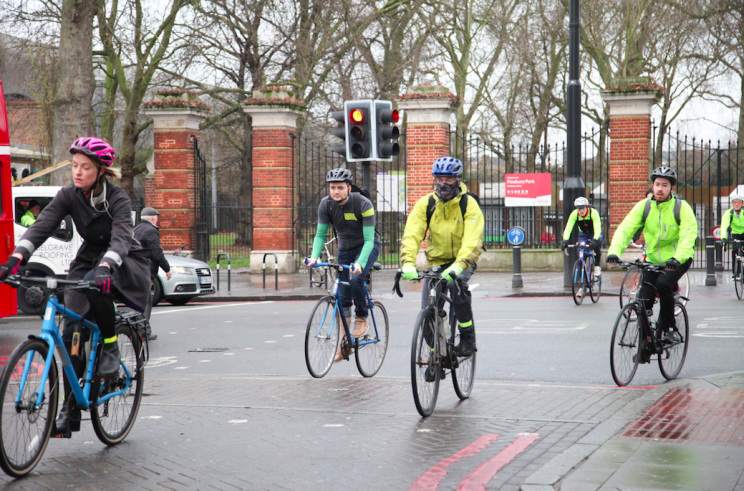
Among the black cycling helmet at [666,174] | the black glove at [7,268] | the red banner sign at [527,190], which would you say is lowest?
the black glove at [7,268]

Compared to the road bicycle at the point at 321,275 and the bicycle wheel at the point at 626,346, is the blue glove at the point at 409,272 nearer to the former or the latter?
the bicycle wheel at the point at 626,346

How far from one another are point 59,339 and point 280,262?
1582 centimetres

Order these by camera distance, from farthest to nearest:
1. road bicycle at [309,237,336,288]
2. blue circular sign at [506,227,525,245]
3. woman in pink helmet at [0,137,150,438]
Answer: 1. road bicycle at [309,237,336,288]
2. blue circular sign at [506,227,525,245]
3. woman in pink helmet at [0,137,150,438]

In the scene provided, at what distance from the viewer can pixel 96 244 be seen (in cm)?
513

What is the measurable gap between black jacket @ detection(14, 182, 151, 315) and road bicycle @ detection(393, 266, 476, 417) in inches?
72.1

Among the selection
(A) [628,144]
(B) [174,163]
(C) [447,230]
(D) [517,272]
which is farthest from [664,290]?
(B) [174,163]

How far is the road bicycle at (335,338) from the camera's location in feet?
24.1

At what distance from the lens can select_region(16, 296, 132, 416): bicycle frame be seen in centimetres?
446

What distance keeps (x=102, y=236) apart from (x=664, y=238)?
497 cm

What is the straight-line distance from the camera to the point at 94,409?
16.1 ft

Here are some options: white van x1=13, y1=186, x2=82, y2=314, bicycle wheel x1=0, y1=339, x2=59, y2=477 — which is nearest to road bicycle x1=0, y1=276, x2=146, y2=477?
bicycle wheel x1=0, y1=339, x2=59, y2=477

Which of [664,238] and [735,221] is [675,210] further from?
[735,221]

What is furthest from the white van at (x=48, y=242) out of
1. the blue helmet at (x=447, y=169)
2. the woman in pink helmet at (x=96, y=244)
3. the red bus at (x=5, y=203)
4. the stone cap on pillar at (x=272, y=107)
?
the blue helmet at (x=447, y=169)

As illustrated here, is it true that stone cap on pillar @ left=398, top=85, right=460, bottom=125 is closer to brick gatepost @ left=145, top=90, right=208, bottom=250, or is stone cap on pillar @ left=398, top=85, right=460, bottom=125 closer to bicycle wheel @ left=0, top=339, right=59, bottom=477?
brick gatepost @ left=145, top=90, right=208, bottom=250
